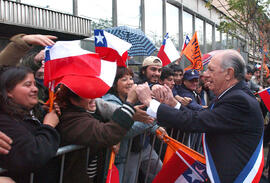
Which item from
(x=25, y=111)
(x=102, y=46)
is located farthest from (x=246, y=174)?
(x=102, y=46)

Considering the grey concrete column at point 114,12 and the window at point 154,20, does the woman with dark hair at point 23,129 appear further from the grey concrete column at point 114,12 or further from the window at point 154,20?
the window at point 154,20

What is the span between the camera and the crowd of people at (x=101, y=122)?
5.23 ft

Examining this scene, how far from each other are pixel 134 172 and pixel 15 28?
19.3 feet

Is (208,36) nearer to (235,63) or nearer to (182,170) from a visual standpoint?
(235,63)

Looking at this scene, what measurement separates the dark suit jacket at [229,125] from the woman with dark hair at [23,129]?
1034 mm

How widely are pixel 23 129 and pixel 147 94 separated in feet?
3.90

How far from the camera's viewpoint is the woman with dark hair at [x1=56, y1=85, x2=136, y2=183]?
1.82 metres

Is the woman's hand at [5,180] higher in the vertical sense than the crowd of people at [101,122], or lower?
lower

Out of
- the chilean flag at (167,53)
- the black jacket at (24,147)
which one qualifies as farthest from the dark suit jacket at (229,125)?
the chilean flag at (167,53)

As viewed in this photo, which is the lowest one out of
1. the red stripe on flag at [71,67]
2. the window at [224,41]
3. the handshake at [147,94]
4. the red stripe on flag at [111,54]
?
the handshake at [147,94]

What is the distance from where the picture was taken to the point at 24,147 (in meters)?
1.50

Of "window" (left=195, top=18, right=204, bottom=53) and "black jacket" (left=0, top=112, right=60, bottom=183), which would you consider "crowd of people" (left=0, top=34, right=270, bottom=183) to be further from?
"window" (left=195, top=18, right=204, bottom=53)

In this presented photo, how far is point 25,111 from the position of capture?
5.69 ft

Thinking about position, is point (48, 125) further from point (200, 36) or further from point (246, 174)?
Result: point (200, 36)
